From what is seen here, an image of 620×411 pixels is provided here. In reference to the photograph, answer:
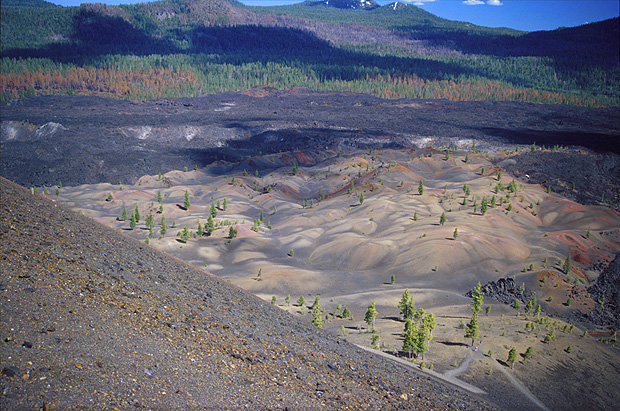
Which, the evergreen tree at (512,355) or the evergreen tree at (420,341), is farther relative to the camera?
the evergreen tree at (512,355)

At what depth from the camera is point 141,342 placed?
39.5 feet

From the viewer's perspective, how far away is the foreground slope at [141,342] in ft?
32.8

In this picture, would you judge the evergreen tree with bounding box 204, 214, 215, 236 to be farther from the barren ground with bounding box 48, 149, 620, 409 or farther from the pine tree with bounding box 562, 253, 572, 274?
the pine tree with bounding box 562, 253, 572, 274

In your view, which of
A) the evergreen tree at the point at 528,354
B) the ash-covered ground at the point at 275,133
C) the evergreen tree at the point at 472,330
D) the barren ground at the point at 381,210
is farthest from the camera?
the ash-covered ground at the point at 275,133

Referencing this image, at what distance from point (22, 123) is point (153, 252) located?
93030 millimetres

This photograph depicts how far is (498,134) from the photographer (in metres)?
113

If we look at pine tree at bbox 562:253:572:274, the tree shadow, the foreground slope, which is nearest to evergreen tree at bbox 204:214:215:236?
the tree shadow

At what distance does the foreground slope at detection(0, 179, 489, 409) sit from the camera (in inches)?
394

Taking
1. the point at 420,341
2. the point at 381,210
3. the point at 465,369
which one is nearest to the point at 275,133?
the point at 381,210

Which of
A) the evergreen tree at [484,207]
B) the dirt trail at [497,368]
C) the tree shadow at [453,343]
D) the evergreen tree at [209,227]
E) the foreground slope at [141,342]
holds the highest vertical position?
the foreground slope at [141,342]

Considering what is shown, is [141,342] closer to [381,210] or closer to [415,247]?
[415,247]

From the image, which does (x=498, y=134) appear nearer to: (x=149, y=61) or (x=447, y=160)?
(x=447, y=160)

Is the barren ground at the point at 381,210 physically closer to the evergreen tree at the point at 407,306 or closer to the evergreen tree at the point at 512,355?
the evergreen tree at the point at 512,355

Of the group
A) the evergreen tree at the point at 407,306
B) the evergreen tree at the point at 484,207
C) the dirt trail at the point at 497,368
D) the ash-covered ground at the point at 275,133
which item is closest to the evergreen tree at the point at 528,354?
the dirt trail at the point at 497,368
